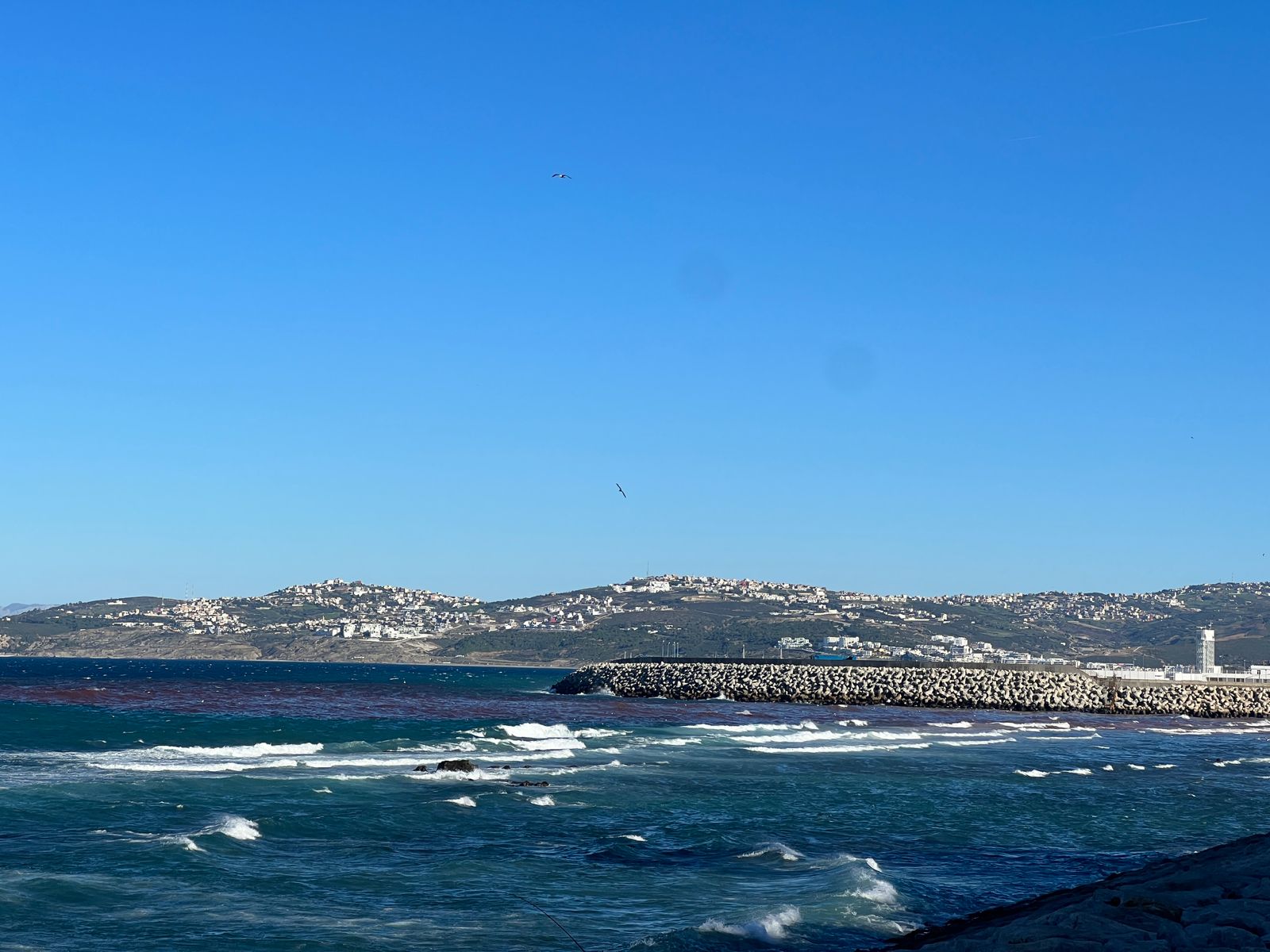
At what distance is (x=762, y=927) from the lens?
1883 centimetres

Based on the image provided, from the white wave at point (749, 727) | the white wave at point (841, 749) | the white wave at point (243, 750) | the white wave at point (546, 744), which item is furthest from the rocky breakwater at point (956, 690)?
the white wave at point (243, 750)

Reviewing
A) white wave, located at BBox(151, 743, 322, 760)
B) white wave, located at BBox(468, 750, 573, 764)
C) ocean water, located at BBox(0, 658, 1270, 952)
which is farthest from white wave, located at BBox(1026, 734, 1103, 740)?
white wave, located at BBox(151, 743, 322, 760)

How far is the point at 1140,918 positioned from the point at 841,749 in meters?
34.6

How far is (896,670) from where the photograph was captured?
9019 centimetres

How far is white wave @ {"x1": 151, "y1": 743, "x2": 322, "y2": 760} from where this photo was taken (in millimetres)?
43719

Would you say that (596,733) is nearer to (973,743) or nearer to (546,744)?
(546,744)

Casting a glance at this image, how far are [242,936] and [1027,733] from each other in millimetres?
48058

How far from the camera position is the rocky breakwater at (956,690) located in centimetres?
7994

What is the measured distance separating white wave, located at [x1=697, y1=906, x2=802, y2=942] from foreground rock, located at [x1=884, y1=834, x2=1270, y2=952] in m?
1.88

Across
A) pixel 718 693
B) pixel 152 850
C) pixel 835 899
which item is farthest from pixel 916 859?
pixel 718 693

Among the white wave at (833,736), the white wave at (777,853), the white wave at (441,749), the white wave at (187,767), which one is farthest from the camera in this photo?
the white wave at (833,736)

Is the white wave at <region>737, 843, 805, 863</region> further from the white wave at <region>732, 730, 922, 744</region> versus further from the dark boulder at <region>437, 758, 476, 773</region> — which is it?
the white wave at <region>732, 730, 922, 744</region>

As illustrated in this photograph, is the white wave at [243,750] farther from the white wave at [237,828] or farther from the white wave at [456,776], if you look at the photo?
the white wave at [237,828]

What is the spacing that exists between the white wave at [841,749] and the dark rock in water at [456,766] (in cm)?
1266
